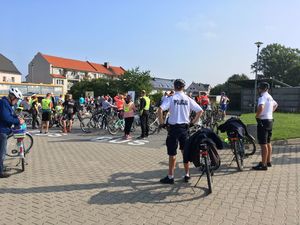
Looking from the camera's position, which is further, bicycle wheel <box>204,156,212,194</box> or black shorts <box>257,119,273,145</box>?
black shorts <box>257,119,273,145</box>

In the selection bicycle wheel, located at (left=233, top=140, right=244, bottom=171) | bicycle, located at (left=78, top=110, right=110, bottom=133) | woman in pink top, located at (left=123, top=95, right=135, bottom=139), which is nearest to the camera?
bicycle wheel, located at (left=233, top=140, right=244, bottom=171)

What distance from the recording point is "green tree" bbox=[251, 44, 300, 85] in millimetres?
93688

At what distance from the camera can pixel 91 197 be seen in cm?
577

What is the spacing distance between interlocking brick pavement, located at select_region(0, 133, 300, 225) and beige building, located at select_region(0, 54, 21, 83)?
82257 mm

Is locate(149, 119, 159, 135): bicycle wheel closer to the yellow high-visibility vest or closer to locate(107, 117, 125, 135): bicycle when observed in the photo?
locate(107, 117, 125, 135): bicycle

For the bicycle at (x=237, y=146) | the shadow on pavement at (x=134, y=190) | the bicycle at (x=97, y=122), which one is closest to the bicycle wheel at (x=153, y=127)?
the bicycle at (x=97, y=122)

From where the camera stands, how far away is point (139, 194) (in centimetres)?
595

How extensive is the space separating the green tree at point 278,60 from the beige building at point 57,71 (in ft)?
125

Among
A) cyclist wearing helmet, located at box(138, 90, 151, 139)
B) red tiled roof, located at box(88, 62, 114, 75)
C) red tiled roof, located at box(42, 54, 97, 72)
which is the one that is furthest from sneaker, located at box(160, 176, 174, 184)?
red tiled roof, located at box(88, 62, 114, 75)

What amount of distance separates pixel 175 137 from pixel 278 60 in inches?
3776

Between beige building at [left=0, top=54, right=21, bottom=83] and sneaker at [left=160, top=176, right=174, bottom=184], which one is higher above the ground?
beige building at [left=0, top=54, right=21, bottom=83]

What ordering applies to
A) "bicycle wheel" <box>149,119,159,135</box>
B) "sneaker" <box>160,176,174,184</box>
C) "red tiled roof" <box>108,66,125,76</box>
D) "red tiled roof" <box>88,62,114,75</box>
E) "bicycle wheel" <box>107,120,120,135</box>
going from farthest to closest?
"red tiled roof" <box>108,66,125,76</box> < "red tiled roof" <box>88,62,114,75</box> < "bicycle wheel" <box>149,119,159,135</box> < "bicycle wheel" <box>107,120,120,135</box> < "sneaker" <box>160,176,174,184</box>

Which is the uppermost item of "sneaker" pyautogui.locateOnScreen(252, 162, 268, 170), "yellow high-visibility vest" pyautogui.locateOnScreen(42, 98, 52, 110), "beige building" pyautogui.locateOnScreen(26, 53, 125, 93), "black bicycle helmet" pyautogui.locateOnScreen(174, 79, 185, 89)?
"beige building" pyautogui.locateOnScreen(26, 53, 125, 93)

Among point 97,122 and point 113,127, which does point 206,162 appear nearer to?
point 113,127
